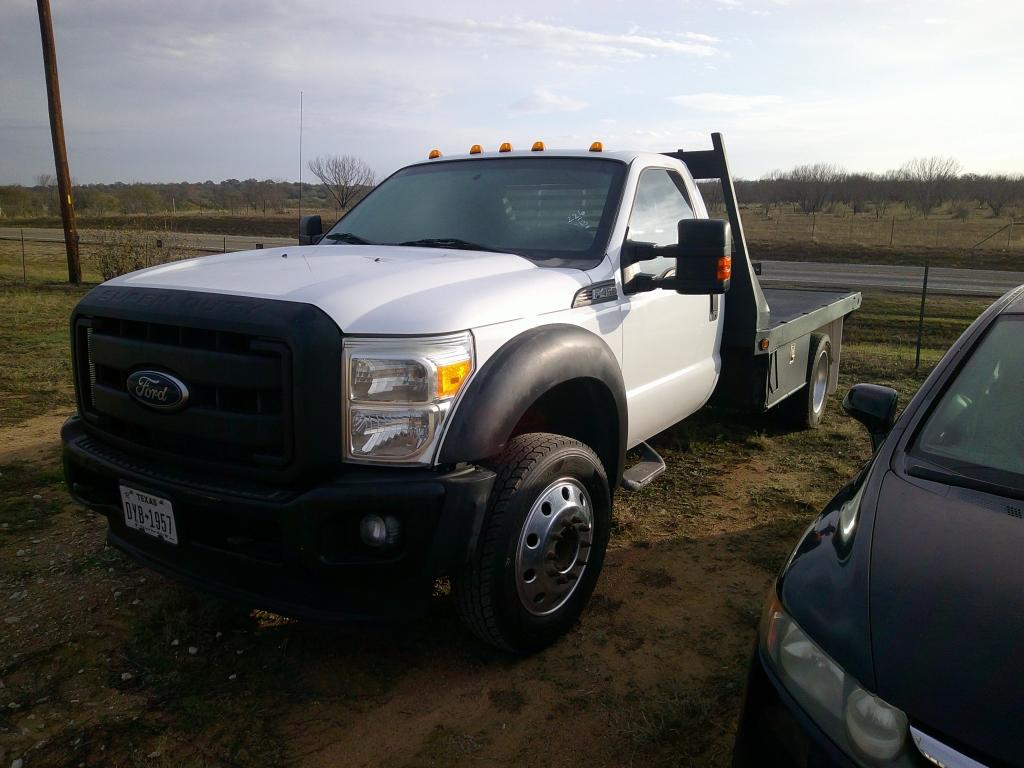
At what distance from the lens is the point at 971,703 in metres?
1.51

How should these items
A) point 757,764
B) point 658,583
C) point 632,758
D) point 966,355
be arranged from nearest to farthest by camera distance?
point 757,764
point 632,758
point 966,355
point 658,583

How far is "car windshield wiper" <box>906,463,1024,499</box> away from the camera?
2.15 m

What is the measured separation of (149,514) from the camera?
→ 2.75m

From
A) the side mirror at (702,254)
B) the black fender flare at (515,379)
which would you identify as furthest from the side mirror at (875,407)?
the black fender flare at (515,379)

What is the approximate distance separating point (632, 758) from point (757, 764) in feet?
2.60

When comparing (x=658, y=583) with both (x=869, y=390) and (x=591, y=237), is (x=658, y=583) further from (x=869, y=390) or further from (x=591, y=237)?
(x=591, y=237)

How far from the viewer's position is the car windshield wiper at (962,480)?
2148 millimetres

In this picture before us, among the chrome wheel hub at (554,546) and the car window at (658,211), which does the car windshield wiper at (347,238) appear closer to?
the car window at (658,211)

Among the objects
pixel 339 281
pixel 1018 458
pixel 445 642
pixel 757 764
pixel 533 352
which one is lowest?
pixel 445 642

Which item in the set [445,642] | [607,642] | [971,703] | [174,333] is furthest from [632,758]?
[174,333]

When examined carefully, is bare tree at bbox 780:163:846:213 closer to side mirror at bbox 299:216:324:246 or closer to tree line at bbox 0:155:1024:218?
tree line at bbox 0:155:1024:218

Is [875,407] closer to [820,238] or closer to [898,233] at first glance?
[820,238]

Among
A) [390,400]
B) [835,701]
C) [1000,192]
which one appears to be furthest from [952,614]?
[1000,192]

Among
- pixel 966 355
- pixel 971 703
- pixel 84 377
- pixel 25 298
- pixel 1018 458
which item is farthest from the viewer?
pixel 25 298
